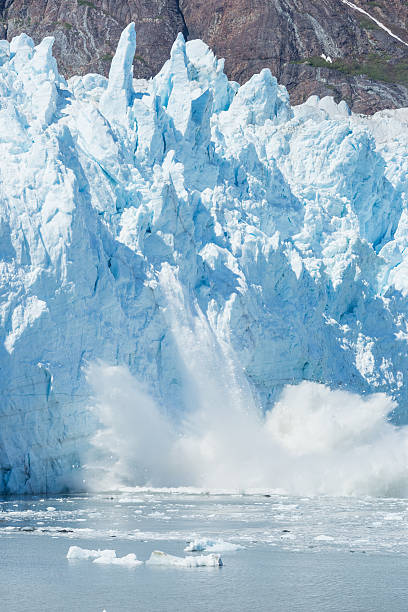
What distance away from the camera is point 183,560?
14.1 m

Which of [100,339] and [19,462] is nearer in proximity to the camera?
[19,462]

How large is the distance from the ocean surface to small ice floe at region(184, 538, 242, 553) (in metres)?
0.09

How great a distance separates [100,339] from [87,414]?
5.44 ft

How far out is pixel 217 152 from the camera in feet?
97.6

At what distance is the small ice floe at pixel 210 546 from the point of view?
14.8 m

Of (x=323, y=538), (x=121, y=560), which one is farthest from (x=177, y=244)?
(x=121, y=560)

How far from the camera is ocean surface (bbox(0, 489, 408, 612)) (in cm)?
1227

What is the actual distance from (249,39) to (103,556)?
157 feet

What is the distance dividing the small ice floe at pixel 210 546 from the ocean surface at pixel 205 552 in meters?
0.09

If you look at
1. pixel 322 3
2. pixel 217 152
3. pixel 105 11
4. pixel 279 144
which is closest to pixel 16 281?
pixel 217 152

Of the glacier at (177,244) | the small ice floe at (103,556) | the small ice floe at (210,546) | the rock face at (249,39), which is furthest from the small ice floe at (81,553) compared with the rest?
the rock face at (249,39)

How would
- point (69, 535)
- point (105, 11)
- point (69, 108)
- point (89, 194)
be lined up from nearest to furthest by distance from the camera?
point (69, 535) < point (89, 194) < point (69, 108) < point (105, 11)

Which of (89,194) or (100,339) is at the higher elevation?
(89,194)

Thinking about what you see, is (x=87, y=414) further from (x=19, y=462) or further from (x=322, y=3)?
(x=322, y=3)
